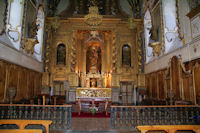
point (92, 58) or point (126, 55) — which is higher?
point (126, 55)

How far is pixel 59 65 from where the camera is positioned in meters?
13.8

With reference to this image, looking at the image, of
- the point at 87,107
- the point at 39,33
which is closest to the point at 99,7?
the point at 39,33

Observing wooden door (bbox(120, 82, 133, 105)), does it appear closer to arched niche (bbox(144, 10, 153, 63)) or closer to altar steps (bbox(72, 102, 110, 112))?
arched niche (bbox(144, 10, 153, 63))

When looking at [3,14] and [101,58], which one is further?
[101,58]

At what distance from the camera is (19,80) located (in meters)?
9.06

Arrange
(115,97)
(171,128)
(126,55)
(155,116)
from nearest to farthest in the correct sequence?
(171,128), (155,116), (115,97), (126,55)

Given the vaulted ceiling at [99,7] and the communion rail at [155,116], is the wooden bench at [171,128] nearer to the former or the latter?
the communion rail at [155,116]

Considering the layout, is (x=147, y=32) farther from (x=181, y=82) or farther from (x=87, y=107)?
(x=87, y=107)

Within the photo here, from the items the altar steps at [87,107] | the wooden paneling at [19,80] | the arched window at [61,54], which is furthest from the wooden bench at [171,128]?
the arched window at [61,54]

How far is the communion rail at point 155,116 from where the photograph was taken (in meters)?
5.55

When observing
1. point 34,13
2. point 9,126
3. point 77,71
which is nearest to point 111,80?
point 77,71

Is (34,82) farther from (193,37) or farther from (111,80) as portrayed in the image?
(193,37)

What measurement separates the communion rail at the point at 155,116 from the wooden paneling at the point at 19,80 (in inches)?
193

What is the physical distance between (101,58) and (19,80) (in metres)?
7.28
